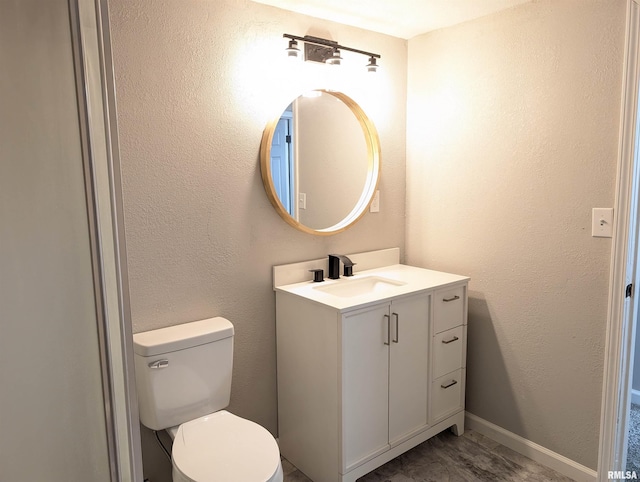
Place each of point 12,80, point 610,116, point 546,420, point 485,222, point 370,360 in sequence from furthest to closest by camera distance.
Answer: point 485,222, point 546,420, point 370,360, point 610,116, point 12,80

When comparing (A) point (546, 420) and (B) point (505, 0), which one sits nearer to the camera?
(B) point (505, 0)

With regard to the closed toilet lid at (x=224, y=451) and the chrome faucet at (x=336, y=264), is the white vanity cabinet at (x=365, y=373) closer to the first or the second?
the chrome faucet at (x=336, y=264)

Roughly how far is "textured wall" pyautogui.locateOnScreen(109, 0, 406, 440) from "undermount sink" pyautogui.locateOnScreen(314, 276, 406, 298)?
21 centimetres

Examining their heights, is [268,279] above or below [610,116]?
below

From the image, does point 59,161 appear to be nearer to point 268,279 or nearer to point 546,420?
point 268,279

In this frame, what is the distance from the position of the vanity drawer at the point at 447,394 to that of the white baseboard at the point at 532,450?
0.17 meters

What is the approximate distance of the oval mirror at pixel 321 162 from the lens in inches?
84.5

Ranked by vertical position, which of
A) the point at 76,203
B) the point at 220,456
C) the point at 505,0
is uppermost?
the point at 505,0

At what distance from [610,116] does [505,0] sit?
26.8 inches

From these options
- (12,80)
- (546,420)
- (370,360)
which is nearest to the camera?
(12,80)

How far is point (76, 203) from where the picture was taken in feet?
3.07

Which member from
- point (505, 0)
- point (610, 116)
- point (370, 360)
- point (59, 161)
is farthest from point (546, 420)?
point (59, 161)

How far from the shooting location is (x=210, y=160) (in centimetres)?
196

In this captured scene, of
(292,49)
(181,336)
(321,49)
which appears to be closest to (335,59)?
(321,49)
